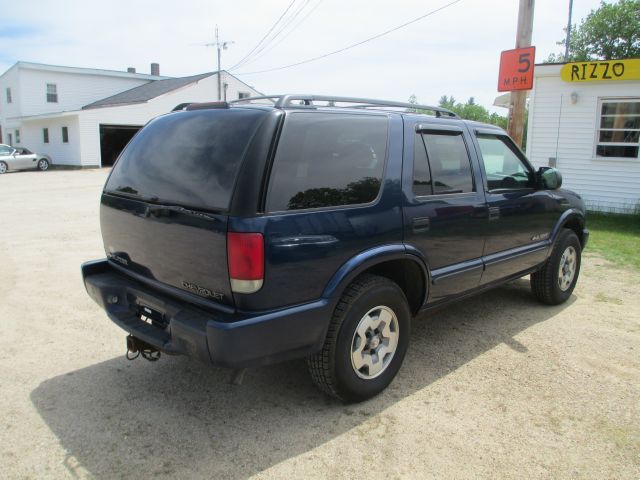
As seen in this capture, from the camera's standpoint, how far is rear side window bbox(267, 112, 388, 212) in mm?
2852

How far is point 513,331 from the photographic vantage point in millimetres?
4676

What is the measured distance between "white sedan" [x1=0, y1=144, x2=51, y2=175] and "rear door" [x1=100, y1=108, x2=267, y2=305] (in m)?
26.9

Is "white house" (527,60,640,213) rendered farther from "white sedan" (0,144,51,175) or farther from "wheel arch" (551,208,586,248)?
"white sedan" (0,144,51,175)

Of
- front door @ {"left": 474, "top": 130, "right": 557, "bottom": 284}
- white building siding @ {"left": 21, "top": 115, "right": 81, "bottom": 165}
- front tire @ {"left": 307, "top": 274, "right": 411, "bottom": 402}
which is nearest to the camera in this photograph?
front tire @ {"left": 307, "top": 274, "right": 411, "bottom": 402}

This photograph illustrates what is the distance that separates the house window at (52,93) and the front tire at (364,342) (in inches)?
1416

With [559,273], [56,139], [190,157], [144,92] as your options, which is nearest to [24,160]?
[56,139]

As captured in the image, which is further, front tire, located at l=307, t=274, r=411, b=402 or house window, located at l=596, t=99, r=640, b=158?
house window, located at l=596, t=99, r=640, b=158

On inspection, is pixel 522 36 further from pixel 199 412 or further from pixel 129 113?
pixel 129 113

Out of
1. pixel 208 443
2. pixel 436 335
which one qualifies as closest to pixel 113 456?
pixel 208 443

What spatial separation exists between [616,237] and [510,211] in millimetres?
5673

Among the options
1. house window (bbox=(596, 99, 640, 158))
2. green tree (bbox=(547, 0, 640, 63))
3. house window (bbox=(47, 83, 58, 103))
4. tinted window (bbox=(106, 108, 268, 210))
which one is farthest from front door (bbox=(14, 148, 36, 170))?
green tree (bbox=(547, 0, 640, 63))

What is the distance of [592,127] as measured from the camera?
11.6 m

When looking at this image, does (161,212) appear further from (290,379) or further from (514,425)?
(514,425)

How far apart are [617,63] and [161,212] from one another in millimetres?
11149
